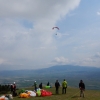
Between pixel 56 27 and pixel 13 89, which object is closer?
pixel 13 89

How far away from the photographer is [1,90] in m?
42.8

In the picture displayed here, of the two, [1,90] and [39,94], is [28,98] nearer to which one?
[39,94]

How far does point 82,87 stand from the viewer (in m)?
30.3

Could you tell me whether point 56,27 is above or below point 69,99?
above

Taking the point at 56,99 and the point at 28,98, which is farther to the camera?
the point at 28,98

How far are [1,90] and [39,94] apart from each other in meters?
13.4

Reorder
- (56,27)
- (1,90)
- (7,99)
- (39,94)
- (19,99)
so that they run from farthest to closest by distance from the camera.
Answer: (1,90) → (56,27) → (39,94) → (19,99) → (7,99)

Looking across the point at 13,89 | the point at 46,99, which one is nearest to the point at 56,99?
the point at 46,99

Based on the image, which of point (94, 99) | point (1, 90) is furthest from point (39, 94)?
point (1, 90)

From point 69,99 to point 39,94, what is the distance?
6.41 metres

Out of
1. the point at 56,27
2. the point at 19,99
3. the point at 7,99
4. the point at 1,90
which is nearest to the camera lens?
the point at 7,99

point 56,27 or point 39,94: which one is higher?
point 56,27

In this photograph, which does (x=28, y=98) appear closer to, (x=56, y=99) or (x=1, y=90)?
(x=56, y=99)

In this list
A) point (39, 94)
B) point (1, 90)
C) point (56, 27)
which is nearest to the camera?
point (39, 94)
